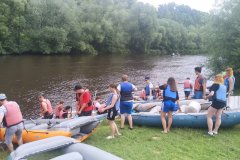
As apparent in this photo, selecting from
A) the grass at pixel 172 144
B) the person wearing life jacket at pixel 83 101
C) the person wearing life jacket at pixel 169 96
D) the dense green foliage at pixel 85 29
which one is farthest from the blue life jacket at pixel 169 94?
the dense green foliage at pixel 85 29

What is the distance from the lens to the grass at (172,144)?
25.3 feet

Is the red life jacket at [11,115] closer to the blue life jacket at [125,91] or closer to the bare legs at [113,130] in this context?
the bare legs at [113,130]

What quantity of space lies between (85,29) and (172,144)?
49.8 m

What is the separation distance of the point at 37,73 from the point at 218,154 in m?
26.0

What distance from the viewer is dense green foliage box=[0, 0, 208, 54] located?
160 feet

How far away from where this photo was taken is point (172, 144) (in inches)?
331

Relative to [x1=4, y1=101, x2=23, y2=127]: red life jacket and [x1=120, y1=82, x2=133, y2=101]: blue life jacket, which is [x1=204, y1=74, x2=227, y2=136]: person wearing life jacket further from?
[x1=4, y1=101, x2=23, y2=127]: red life jacket

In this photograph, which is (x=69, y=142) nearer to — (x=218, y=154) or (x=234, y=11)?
(x=218, y=154)

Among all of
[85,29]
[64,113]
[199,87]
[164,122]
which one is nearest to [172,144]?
[164,122]

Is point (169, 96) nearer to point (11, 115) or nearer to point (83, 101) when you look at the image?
point (83, 101)

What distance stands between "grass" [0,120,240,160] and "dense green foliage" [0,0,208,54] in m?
33.0

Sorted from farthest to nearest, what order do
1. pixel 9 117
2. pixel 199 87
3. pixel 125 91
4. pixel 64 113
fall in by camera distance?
pixel 64 113
pixel 199 87
pixel 125 91
pixel 9 117

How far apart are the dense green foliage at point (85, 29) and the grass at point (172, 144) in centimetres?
3301

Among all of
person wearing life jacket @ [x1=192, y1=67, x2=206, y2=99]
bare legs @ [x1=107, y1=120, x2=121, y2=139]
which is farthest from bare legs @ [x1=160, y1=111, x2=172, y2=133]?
person wearing life jacket @ [x1=192, y1=67, x2=206, y2=99]
